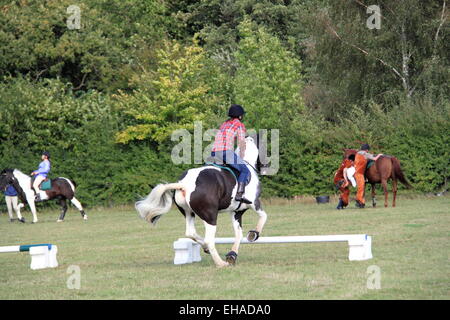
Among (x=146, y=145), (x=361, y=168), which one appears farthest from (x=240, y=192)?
(x=146, y=145)

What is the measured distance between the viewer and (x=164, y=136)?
107 ft

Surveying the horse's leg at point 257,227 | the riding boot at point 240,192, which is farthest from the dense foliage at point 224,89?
the riding boot at point 240,192

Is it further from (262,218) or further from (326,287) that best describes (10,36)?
(326,287)

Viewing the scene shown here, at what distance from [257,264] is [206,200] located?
53.6 inches

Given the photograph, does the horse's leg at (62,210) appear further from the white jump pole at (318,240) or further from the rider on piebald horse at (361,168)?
the white jump pole at (318,240)

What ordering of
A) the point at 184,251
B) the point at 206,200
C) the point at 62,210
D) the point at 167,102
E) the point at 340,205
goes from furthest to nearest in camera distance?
the point at 167,102 → the point at 62,210 → the point at 340,205 → the point at 184,251 → the point at 206,200

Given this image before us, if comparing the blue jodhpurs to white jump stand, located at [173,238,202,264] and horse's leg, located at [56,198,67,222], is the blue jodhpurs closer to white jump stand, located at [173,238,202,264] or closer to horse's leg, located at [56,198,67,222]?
white jump stand, located at [173,238,202,264]

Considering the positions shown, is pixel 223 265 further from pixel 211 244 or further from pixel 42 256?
pixel 42 256

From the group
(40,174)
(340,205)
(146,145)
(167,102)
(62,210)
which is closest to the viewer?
(340,205)

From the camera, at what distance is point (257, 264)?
1218 cm

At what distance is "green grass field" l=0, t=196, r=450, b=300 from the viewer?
9414 millimetres

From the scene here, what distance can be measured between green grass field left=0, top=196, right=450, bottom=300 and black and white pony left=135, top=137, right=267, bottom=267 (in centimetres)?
52

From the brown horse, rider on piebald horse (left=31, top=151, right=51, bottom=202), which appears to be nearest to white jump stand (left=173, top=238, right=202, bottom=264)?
the brown horse

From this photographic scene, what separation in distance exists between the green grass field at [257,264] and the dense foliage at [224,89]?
28.1 feet
